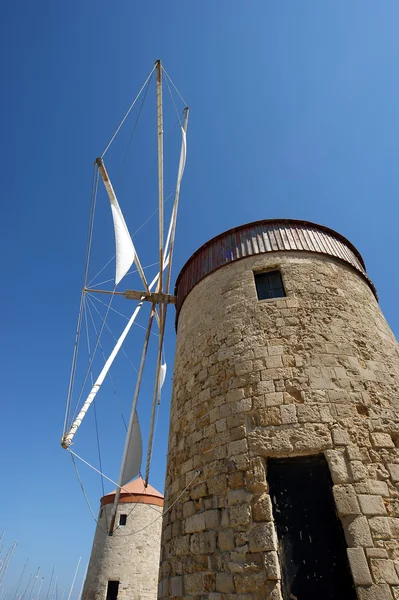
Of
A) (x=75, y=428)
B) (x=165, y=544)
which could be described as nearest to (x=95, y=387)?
(x=75, y=428)

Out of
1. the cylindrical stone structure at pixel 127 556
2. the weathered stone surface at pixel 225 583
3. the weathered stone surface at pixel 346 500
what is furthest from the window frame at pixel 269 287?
the cylindrical stone structure at pixel 127 556

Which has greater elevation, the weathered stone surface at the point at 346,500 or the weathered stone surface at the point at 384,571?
the weathered stone surface at the point at 346,500

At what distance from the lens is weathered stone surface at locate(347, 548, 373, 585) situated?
10.9ft

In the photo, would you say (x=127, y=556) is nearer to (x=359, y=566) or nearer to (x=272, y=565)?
(x=272, y=565)

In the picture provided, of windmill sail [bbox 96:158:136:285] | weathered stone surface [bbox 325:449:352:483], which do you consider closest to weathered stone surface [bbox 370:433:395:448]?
weathered stone surface [bbox 325:449:352:483]

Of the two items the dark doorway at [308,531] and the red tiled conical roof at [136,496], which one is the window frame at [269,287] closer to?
the dark doorway at [308,531]

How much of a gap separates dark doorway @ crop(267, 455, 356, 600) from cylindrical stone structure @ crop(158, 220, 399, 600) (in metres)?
0.01

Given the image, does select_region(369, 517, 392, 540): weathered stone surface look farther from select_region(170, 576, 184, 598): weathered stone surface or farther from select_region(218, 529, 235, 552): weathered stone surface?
select_region(170, 576, 184, 598): weathered stone surface

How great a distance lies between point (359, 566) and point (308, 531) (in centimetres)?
54

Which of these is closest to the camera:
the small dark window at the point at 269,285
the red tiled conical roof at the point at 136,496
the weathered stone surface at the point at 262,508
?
the weathered stone surface at the point at 262,508

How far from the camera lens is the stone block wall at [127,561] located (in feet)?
46.4

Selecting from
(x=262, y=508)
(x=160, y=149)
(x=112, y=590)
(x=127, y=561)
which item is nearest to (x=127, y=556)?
(x=127, y=561)

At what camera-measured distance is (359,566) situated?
11.1 feet

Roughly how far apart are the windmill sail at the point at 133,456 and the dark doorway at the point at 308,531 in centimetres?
650
